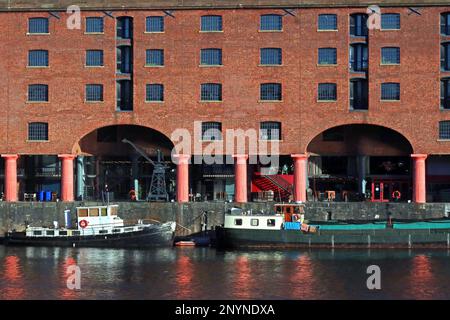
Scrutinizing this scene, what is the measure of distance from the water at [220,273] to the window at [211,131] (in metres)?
11.7

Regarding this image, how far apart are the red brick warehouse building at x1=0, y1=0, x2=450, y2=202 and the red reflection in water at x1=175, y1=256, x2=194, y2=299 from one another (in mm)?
16671

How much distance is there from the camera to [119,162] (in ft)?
296

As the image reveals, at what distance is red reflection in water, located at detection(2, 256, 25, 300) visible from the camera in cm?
5184

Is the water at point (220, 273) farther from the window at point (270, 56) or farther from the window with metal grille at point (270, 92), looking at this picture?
the window at point (270, 56)

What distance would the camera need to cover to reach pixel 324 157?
8969cm

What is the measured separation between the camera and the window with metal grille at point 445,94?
80.1m

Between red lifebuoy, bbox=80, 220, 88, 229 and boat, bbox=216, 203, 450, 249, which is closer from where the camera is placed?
boat, bbox=216, 203, 450, 249

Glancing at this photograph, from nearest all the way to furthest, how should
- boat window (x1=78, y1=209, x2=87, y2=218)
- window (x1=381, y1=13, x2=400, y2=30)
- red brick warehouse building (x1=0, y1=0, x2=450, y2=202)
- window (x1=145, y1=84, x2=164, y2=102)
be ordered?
1. boat window (x1=78, y1=209, x2=87, y2=218)
2. window (x1=381, y1=13, x2=400, y2=30)
3. red brick warehouse building (x1=0, y1=0, x2=450, y2=202)
4. window (x1=145, y1=84, x2=164, y2=102)

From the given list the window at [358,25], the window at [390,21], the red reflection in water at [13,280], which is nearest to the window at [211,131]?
the window at [358,25]

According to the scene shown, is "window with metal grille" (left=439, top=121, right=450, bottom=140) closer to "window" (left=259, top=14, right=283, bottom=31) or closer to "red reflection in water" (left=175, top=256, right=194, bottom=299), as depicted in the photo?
"window" (left=259, top=14, right=283, bottom=31)

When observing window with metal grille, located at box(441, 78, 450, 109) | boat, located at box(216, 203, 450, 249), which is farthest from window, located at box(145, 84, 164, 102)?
window with metal grille, located at box(441, 78, 450, 109)

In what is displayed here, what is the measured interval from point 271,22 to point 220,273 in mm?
28311
